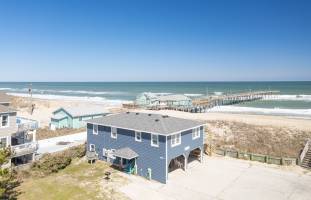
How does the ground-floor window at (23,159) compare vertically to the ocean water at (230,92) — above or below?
below

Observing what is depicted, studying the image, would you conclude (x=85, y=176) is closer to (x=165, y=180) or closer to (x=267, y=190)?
(x=165, y=180)

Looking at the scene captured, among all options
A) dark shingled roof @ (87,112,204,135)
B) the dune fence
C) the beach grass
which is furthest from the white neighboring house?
the dune fence

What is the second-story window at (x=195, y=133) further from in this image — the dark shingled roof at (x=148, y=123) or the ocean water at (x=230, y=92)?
the ocean water at (x=230, y=92)

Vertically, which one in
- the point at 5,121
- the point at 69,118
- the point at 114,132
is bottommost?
the point at 69,118

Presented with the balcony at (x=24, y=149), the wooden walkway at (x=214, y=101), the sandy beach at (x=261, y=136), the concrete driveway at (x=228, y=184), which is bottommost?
the concrete driveway at (x=228, y=184)

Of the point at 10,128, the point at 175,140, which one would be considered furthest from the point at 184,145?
the point at 10,128

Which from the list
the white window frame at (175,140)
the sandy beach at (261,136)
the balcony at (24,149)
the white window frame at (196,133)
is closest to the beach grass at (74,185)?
the balcony at (24,149)

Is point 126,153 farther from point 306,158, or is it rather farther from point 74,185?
point 306,158
